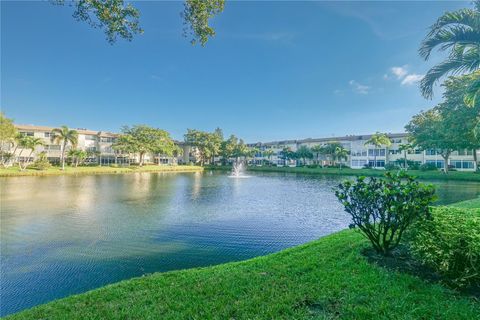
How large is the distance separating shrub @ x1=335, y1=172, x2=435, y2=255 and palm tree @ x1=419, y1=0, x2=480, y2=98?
23.7ft

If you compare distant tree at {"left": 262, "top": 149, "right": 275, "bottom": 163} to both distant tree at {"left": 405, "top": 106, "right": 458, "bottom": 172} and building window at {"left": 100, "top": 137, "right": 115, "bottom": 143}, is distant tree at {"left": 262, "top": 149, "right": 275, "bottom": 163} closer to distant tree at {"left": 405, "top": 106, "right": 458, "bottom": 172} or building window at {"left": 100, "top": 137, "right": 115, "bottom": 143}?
distant tree at {"left": 405, "top": 106, "right": 458, "bottom": 172}

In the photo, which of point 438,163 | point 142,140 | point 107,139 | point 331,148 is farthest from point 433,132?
point 107,139

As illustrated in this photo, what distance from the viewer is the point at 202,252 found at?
8.61 metres

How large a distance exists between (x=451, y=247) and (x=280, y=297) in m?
2.80

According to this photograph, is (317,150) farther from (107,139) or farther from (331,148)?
(107,139)

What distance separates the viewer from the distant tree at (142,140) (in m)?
59.2

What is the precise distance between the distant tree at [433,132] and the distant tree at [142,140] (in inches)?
2068

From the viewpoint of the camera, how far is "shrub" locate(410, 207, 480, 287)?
12.5 feet

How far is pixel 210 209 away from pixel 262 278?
37.3 ft

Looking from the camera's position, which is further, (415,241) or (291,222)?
(291,222)

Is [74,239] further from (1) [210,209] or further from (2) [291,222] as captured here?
(2) [291,222]

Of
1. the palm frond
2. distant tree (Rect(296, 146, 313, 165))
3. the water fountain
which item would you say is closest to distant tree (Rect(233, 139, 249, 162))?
the water fountain

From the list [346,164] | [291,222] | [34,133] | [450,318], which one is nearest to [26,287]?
[450,318]

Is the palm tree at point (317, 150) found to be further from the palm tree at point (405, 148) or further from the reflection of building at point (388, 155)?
the palm tree at point (405, 148)
